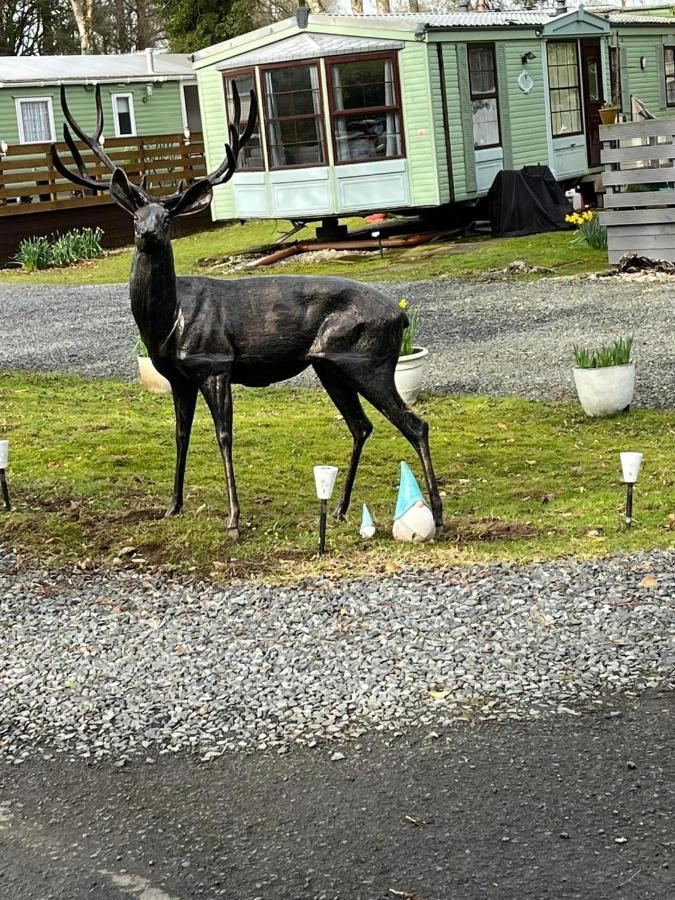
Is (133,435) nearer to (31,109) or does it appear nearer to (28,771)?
(28,771)

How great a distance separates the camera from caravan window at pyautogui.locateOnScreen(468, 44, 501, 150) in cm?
2078

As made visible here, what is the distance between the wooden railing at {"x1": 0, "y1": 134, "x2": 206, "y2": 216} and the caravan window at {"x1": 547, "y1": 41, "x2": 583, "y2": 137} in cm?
781

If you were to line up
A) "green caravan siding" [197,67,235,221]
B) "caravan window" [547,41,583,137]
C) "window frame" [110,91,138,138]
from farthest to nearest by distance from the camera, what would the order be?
"window frame" [110,91,138,138] → "caravan window" [547,41,583,137] → "green caravan siding" [197,67,235,221]

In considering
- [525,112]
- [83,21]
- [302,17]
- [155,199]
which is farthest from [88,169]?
[155,199]

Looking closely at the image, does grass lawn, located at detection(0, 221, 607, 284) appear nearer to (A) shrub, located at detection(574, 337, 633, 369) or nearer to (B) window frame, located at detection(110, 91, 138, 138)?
(B) window frame, located at detection(110, 91, 138, 138)

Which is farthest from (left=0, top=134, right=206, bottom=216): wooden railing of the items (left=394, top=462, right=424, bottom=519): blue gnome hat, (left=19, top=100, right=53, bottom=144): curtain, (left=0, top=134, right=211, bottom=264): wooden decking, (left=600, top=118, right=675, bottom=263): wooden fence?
(left=394, top=462, right=424, bottom=519): blue gnome hat

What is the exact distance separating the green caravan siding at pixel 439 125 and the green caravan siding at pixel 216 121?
3.73m

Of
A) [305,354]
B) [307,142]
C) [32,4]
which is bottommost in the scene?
[305,354]

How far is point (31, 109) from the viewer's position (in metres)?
28.5

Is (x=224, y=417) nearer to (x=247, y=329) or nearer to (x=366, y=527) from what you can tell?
(x=247, y=329)

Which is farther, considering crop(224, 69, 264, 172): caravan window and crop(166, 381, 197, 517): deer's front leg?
crop(224, 69, 264, 172): caravan window

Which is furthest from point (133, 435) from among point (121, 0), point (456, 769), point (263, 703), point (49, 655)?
point (121, 0)

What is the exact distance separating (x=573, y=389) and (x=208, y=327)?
200 inches

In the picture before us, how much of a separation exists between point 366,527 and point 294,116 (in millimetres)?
14619
